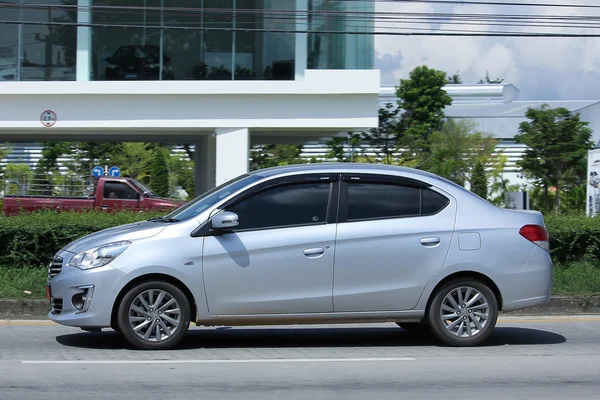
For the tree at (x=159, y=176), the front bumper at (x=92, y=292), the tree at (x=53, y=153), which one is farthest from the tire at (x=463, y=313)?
the tree at (x=53, y=153)

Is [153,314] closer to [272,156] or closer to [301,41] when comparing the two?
[301,41]

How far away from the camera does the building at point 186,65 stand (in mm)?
26250

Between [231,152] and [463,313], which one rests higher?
[231,152]

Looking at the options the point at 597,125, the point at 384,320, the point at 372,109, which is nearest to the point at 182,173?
the point at 597,125

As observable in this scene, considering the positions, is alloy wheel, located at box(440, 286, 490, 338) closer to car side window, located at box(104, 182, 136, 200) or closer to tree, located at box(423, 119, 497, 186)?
car side window, located at box(104, 182, 136, 200)

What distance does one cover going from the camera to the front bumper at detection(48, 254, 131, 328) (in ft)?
27.3

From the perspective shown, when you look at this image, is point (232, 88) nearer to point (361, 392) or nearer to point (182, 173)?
point (361, 392)

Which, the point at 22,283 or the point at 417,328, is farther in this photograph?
the point at 22,283

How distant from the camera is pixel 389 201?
897cm

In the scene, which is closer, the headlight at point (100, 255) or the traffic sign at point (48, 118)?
the headlight at point (100, 255)

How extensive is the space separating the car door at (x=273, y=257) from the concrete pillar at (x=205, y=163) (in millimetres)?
21532

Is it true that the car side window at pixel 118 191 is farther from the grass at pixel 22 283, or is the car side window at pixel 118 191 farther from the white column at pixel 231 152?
the grass at pixel 22 283

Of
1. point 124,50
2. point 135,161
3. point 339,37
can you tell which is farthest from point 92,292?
point 135,161

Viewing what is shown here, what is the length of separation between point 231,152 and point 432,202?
60.5 ft
